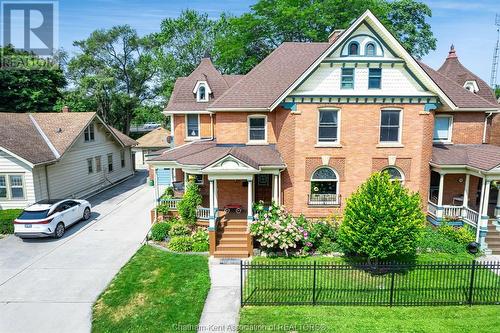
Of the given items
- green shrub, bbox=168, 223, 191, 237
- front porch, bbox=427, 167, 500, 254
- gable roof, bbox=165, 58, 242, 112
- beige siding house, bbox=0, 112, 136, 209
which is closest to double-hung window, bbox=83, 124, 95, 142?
beige siding house, bbox=0, 112, 136, 209

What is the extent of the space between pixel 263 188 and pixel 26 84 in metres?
37.5

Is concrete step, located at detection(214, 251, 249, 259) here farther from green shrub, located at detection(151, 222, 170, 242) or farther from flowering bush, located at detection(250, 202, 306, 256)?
green shrub, located at detection(151, 222, 170, 242)

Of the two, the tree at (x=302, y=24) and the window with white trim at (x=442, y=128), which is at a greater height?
the tree at (x=302, y=24)

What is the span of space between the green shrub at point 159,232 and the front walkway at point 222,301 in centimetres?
352

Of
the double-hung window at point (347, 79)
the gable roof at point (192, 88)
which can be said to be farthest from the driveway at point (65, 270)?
the double-hung window at point (347, 79)

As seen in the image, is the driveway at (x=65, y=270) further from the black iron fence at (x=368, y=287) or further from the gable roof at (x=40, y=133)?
the black iron fence at (x=368, y=287)

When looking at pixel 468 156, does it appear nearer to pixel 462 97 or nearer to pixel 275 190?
pixel 462 97

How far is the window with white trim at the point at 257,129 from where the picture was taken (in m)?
17.7

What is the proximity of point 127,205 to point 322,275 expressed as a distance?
53.4 feet

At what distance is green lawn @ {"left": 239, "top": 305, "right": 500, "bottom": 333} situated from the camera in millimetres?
9305

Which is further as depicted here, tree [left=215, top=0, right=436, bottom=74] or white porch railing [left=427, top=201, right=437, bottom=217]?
tree [left=215, top=0, right=436, bottom=74]

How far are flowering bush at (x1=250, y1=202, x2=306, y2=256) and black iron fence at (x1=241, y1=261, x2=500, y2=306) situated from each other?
6.07 feet

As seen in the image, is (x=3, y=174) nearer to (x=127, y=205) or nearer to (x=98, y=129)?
(x=127, y=205)

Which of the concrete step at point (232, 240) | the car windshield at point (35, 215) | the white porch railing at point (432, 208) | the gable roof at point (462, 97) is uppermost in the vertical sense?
the gable roof at point (462, 97)
